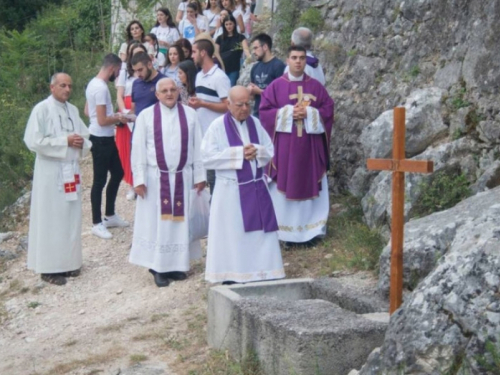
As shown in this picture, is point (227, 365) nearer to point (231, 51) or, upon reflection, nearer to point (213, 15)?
point (231, 51)

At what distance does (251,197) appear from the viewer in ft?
27.3

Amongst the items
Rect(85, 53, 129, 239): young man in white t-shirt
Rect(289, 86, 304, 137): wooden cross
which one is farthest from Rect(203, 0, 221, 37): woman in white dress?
Rect(289, 86, 304, 137): wooden cross

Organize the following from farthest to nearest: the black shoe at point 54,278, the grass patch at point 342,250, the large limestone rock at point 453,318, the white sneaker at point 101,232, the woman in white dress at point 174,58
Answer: the woman in white dress at point 174,58 → the white sneaker at point 101,232 → the black shoe at point 54,278 → the grass patch at point 342,250 → the large limestone rock at point 453,318

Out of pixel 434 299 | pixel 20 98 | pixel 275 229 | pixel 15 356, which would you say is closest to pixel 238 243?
pixel 275 229

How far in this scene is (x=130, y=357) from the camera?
733 centimetres

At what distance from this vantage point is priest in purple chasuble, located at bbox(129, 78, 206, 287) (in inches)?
356

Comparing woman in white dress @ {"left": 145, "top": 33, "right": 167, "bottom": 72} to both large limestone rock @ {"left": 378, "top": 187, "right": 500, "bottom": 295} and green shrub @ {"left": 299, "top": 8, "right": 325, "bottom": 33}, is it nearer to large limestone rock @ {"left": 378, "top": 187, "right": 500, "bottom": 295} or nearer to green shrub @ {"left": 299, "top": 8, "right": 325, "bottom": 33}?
green shrub @ {"left": 299, "top": 8, "right": 325, "bottom": 33}

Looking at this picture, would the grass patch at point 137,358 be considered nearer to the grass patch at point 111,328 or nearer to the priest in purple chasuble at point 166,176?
the grass patch at point 111,328

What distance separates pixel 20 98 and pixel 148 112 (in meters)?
10.7

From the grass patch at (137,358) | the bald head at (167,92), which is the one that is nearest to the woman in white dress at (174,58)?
the bald head at (167,92)

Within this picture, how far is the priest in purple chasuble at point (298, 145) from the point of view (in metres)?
9.58

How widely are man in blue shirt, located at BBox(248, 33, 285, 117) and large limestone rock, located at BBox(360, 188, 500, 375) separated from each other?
18.3 feet

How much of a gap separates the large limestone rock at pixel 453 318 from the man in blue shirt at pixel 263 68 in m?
5.58

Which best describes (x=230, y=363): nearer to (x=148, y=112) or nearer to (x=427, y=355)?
(x=427, y=355)
